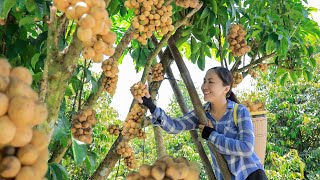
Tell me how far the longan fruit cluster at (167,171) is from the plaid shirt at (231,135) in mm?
1520

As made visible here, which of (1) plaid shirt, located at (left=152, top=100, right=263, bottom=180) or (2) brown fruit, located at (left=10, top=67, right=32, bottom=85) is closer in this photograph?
(2) brown fruit, located at (left=10, top=67, right=32, bottom=85)

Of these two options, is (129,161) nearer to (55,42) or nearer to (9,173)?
(55,42)

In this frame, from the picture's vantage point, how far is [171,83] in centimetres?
263

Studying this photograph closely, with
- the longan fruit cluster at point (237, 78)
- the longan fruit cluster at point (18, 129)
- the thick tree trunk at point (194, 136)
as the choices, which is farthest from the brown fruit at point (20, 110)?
the longan fruit cluster at point (237, 78)

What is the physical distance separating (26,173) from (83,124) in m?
1.43

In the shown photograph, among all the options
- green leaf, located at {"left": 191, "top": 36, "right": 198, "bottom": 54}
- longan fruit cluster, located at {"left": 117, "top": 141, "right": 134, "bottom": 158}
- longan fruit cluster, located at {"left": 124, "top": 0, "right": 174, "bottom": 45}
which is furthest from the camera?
green leaf, located at {"left": 191, "top": 36, "right": 198, "bottom": 54}

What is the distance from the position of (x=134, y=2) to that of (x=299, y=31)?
5.09 feet

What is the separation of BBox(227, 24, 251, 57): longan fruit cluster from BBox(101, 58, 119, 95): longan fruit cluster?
35.7 inches

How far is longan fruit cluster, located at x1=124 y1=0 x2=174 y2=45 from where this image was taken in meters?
1.79

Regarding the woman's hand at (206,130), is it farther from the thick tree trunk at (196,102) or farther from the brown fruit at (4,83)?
the brown fruit at (4,83)

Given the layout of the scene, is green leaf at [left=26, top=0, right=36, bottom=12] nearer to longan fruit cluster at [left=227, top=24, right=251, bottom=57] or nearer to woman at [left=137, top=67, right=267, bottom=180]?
woman at [left=137, top=67, right=267, bottom=180]

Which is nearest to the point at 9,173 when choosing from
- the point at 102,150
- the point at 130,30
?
the point at 130,30

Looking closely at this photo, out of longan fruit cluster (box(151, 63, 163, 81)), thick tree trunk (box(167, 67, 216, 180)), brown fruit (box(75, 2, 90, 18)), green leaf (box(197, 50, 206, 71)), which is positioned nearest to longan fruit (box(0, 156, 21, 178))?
brown fruit (box(75, 2, 90, 18))

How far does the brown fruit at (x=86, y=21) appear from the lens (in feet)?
2.49
